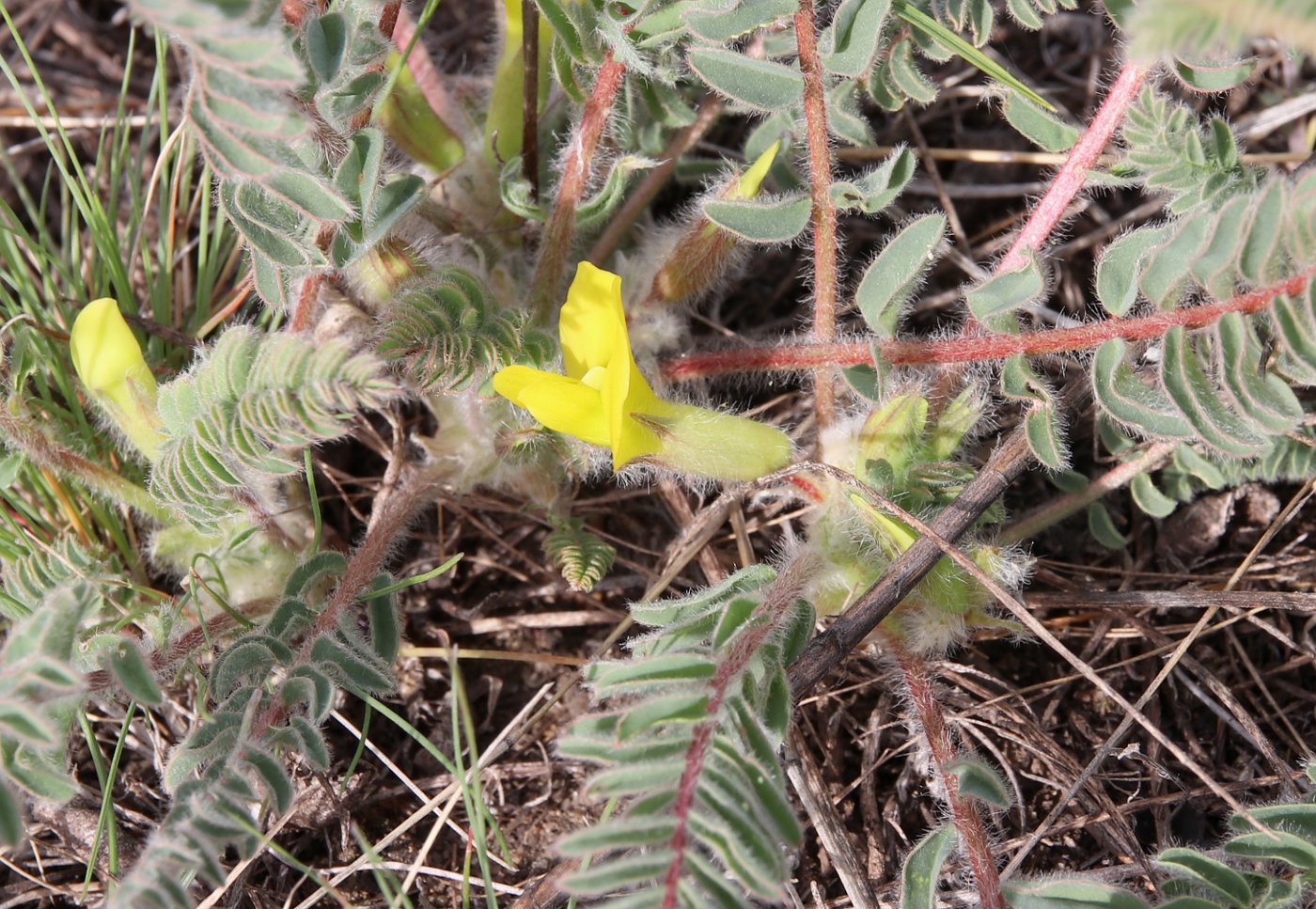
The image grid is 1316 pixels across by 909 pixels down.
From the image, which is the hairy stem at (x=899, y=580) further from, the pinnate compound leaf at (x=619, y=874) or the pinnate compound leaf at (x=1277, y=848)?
the pinnate compound leaf at (x=1277, y=848)

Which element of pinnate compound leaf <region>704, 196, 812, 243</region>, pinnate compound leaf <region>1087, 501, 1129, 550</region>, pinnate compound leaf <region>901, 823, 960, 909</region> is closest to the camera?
pinnate compound leaf <region>901, 823, 960, 909</region>

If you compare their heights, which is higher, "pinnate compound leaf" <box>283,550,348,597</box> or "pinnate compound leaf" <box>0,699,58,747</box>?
"pinnate compound leaf" <box>0,699,58,747</box>

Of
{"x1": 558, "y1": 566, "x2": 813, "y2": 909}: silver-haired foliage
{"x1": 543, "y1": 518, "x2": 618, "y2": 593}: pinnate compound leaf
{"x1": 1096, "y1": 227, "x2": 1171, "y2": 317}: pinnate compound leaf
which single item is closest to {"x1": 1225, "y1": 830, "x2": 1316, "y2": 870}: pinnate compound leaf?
{"x1": 558, "y1": 566, "x2": 813, "y2": 909}: silver-haired foliage

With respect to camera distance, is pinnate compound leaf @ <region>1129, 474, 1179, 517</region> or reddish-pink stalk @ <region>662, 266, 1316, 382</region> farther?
pinnate compound leaf @ <region>1129, 474, 1179, 517</region>

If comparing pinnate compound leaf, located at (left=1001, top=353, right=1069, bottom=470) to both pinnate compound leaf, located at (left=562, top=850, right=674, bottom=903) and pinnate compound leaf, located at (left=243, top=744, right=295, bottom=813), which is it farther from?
pinnate compound leaf, located at (left=243, top=744, right=295, bottom=813)

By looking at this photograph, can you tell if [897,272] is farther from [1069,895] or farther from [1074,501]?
[1069,895]

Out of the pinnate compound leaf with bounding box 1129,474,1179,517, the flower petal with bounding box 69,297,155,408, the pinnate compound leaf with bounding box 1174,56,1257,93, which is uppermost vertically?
the pinnate compound leaf with bounding box 1174,56,1257,93

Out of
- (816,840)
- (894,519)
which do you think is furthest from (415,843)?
(894,519)
